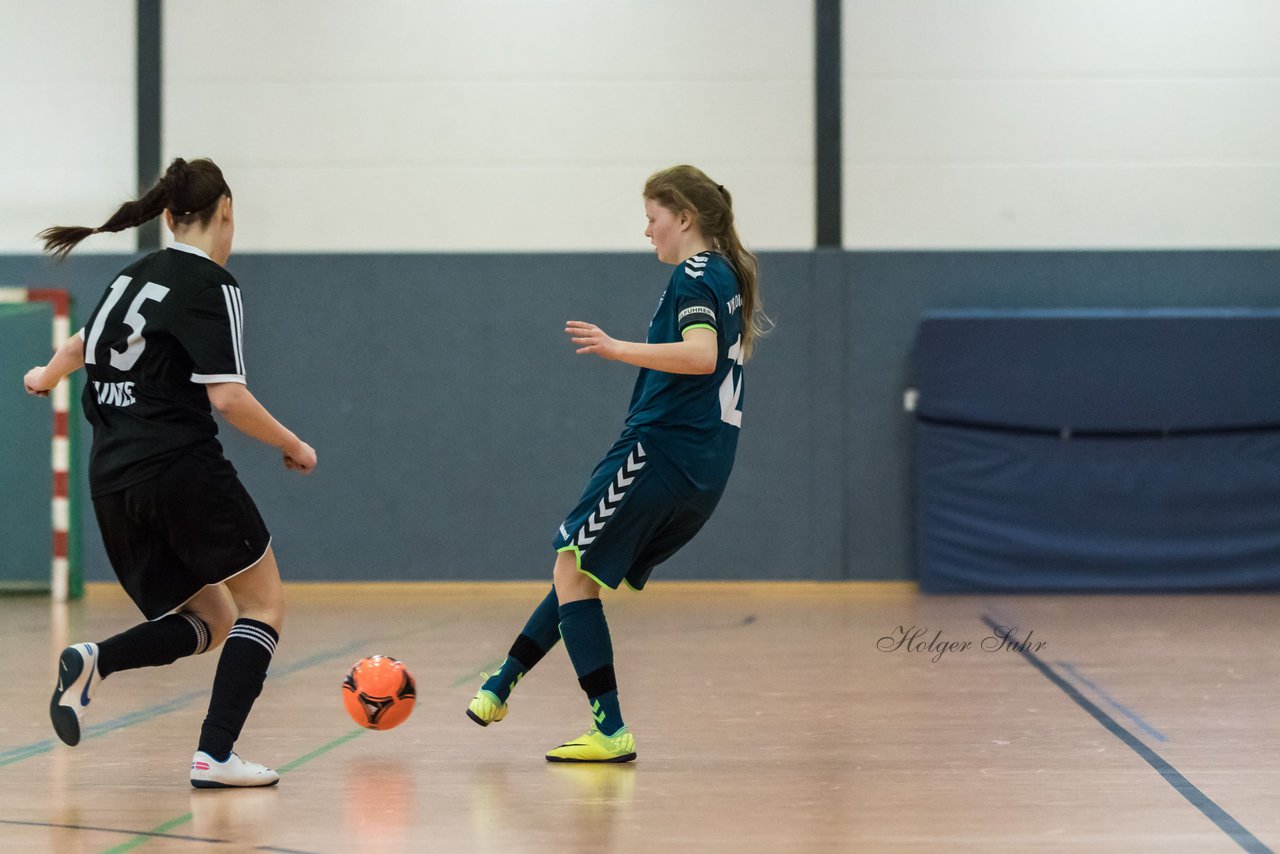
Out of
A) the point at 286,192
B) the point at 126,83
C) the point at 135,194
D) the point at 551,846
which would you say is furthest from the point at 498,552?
the point at 551,846

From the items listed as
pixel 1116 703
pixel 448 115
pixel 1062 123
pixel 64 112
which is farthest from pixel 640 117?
pixel 1116 703

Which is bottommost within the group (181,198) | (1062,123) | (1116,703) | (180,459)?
(1116,703)

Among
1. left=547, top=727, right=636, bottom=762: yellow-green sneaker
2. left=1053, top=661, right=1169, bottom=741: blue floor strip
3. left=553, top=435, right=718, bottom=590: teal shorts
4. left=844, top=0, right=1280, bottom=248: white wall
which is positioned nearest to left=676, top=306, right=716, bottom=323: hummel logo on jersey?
left=553, top=435, right=718, bottom=590: teal shorts

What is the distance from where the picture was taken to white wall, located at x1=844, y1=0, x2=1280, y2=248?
909cm

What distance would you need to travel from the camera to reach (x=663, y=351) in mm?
3443

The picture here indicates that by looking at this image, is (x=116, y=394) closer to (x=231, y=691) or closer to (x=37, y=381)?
(x=37, y=381)

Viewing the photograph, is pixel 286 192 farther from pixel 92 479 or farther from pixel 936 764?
pixel 936 764

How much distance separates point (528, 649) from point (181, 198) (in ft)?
4.98

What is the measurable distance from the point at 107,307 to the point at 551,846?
5.40 feet

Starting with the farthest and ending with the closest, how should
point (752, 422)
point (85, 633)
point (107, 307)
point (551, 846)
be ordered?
point (752, 422)
point (85, 633)
point (107, 307)
point (551, 846)

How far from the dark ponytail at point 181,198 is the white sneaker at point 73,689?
102cm

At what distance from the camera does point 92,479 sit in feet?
A: 10.9

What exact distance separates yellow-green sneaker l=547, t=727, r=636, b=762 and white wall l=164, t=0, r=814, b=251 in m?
5.87

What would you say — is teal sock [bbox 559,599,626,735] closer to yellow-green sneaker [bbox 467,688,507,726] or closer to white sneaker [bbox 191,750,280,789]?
yellow-green sneaker [bbox 467,688,507,726]
